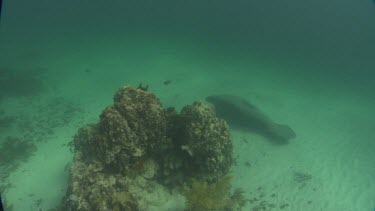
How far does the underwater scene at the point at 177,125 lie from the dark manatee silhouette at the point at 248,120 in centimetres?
4

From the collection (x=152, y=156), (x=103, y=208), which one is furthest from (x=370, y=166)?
(x=103, y=208)

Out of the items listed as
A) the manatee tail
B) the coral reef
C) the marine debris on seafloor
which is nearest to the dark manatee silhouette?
the manatee tail

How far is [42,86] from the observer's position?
66.7 feet

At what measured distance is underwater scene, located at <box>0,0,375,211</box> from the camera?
29.8 feet

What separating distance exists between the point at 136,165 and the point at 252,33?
41764 millimetres

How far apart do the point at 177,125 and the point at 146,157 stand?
49.5 inches

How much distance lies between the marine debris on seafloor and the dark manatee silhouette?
423 centimetres

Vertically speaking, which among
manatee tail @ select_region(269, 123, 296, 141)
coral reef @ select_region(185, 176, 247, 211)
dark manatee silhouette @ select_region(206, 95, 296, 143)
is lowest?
coral reef @ select_region(185, 176, 247, 211)

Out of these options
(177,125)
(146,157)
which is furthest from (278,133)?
(146,157)

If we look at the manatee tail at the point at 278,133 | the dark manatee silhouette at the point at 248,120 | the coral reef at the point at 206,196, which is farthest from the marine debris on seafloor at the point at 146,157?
the manatee tail at the point at 278,133

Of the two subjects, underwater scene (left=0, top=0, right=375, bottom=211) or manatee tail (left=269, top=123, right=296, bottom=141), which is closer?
underwater scene (left=0, top=0, right=375, bottom=211)

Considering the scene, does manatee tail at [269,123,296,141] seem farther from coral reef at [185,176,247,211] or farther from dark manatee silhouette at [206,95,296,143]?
coral reef at [185,176,247,211]

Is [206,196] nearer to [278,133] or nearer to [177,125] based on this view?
[177,125]

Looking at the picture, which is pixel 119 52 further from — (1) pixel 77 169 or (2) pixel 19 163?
(1) pixel 77 169
